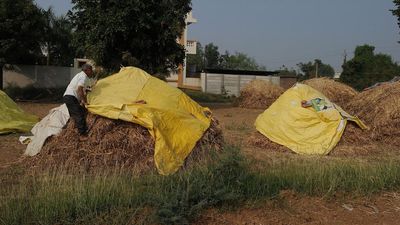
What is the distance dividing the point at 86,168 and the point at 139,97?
6.07 feet

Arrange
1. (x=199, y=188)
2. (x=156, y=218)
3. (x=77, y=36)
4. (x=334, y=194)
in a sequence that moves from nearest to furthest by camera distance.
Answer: (x=156, y=218) → (x=199, y=188) → (x=334, y=194) → (x=77, y=36)

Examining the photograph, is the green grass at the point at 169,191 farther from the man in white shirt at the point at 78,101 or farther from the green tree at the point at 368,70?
the green tree at the point at 368,70

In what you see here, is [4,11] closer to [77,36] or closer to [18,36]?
[18,36]

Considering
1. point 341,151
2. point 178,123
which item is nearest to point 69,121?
point 178,123

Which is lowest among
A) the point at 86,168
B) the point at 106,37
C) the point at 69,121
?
the point at 86,168

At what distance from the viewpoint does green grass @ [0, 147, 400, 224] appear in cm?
577

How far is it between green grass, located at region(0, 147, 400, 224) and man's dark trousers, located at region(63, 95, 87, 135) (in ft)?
5.78

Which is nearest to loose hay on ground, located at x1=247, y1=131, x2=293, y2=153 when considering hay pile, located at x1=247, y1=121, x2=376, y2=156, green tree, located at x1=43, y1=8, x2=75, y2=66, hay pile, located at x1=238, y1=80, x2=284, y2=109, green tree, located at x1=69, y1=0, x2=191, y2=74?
hay pile, located at x1=247, y1=121, x2=376, y2=156

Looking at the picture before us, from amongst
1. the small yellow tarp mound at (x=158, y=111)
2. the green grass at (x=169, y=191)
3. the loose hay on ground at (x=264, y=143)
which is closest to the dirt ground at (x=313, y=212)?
the green grass at (x=169, y=191)

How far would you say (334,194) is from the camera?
735 centimetres

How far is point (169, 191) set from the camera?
642 centimetres

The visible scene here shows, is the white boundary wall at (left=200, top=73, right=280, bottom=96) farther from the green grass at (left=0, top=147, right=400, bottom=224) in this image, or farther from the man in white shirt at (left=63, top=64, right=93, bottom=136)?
the green grass at (left=0, top=147, right=400, bottom=224)

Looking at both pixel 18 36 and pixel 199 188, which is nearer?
pixel 199 188

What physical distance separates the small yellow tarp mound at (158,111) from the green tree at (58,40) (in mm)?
19890
